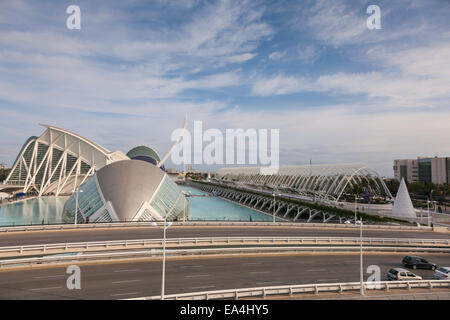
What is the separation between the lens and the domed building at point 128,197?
36438mm

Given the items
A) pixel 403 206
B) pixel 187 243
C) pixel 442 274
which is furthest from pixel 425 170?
pixel 187 243

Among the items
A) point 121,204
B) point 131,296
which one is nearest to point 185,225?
point 121,204

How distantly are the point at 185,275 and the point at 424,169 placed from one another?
14978 centimetres

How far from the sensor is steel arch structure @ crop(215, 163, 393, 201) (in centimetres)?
8374

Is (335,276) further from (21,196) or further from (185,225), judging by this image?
(21,196)

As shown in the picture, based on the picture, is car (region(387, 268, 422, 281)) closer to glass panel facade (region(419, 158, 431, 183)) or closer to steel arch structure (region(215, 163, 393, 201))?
steel arch structure (region(215, 163, 393, 201))

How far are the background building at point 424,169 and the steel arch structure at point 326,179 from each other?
31097 mm

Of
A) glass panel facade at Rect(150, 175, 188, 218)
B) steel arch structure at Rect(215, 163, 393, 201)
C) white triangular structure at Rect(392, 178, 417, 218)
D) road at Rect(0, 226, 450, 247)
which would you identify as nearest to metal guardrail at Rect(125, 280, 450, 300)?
road at Rect(0, 226, 450, 247)

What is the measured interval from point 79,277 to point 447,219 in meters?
60.9

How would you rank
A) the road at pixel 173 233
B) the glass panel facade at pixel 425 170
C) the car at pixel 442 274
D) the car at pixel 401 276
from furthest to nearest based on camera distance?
the glass panel facade at pixel 425 170, the road at pixel 173 233, the car at pixel 442 274, the car at pixel 401 276

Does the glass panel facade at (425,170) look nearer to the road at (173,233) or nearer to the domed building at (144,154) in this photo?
the road at (173,233)

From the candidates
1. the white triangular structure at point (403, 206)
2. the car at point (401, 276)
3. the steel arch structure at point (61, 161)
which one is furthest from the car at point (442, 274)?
the steel arch structure at point (61, 161)

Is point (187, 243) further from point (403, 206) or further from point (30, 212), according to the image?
point (30, 212)
